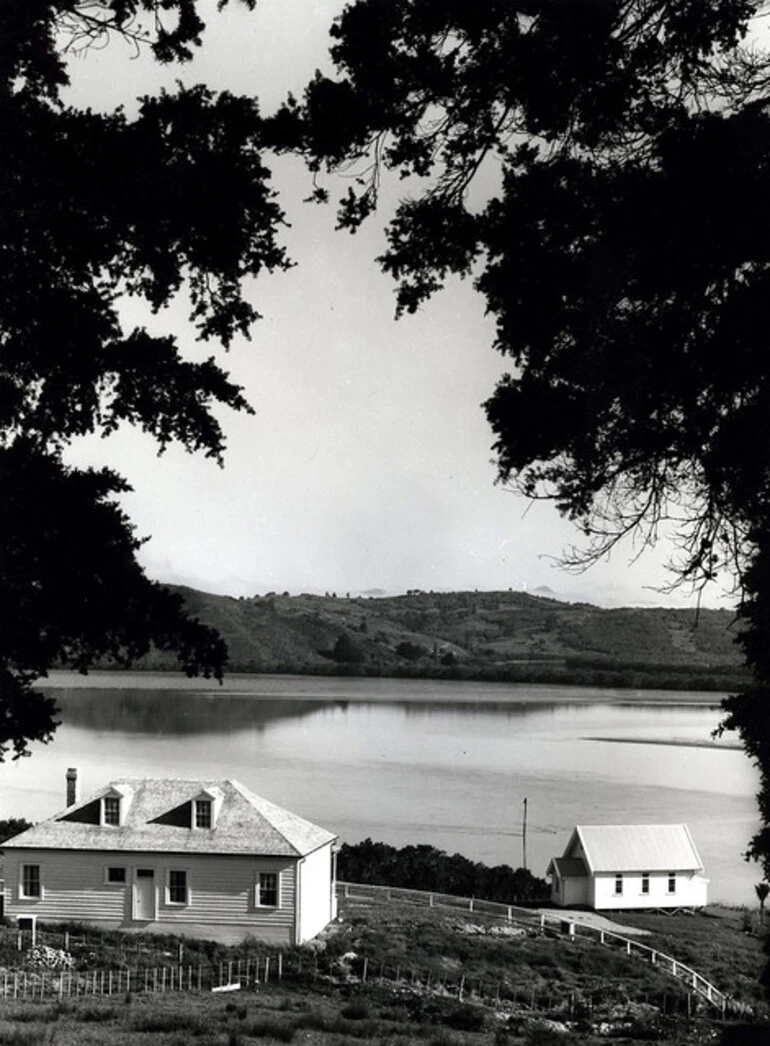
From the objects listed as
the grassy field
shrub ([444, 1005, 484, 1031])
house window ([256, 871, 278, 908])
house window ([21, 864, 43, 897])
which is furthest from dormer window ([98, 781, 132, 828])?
shrub ([444, 1005, 484, 1031])

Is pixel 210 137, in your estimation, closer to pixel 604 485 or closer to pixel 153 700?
pixel 604 485

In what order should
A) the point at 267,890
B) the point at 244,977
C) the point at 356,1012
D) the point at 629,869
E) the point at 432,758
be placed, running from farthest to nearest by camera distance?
the point at 432,758
the point at 629,869
the point at 267,890
the point at 244,977
the point at 356,1012

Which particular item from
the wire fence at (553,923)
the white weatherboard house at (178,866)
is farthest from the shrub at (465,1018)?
the white weatherboard house at (178,866)

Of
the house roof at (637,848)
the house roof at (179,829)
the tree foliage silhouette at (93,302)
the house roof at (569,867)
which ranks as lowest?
the house roof at (569,867)

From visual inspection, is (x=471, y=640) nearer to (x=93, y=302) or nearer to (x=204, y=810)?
(x=204, y=810)

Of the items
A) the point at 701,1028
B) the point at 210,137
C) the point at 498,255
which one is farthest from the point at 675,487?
the point at 701,1028

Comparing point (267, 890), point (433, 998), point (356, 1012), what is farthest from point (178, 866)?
point (356, 1012)

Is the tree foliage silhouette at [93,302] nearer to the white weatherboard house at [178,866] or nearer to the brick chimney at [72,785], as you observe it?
the white weatherboard house at [178,866]
